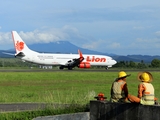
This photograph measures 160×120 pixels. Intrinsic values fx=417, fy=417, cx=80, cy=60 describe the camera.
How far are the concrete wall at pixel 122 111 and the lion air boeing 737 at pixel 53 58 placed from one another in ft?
224

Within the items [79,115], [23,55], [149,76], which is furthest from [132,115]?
[23,55]

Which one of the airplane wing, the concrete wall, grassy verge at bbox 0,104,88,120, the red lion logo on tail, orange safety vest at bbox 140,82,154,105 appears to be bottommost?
grassy verge at bbox 0,104,88,120

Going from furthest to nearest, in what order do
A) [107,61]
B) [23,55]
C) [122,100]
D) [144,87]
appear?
[107,61] < [23,55] < [122,100] < [144,87]

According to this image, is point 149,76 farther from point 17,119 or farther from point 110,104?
point 17,119

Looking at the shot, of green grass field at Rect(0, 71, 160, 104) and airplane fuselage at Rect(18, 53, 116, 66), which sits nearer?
green grass field at Rect(0, 71, 160, 104)

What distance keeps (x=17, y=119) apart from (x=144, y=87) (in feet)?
17.4

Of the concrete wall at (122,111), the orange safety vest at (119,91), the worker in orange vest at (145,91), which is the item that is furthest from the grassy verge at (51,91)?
the worker in orange vest at (145,91)

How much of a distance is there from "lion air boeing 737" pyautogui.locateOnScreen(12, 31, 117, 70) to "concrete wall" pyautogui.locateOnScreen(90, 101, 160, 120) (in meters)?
68.2

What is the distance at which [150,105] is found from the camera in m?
11.6

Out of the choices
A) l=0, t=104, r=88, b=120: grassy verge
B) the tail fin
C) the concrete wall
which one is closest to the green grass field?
l=0, t=104, r=88, b=120: grassy verge

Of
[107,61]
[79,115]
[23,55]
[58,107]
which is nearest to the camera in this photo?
[79,115]

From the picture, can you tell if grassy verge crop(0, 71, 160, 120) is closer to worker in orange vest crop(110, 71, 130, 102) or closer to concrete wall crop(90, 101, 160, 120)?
concrete wall crop(90, 101, 160, 120)

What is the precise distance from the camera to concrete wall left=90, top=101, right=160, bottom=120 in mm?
11656

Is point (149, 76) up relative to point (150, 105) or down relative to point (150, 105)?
up
